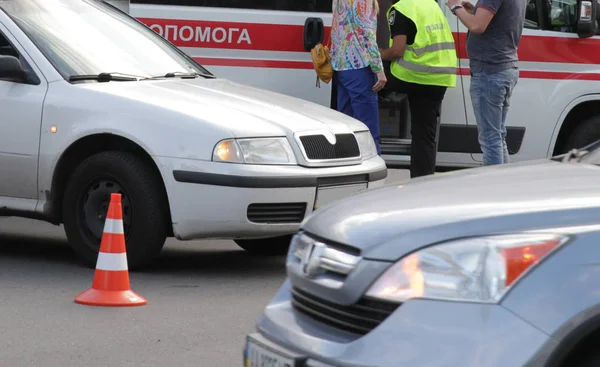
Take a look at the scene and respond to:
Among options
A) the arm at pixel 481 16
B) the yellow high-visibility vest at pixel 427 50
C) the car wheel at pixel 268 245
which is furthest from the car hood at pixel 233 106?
the yellow high-visibility vest at pixel 427 50

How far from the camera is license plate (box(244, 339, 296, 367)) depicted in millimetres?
3328

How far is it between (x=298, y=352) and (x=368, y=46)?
638 centimetres

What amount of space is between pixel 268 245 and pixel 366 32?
225 cm

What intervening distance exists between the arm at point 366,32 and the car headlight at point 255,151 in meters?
2.69

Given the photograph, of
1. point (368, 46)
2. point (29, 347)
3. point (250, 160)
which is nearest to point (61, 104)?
point (250, 160)

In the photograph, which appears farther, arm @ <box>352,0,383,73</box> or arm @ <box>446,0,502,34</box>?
arm @ <box>352,0,383,73</box>

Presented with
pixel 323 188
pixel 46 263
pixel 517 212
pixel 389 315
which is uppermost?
pixel 517 212

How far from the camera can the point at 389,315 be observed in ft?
10.2

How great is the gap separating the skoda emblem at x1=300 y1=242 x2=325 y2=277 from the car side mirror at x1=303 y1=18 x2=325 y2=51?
6.65 meters

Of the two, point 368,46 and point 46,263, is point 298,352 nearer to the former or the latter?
point 46,263

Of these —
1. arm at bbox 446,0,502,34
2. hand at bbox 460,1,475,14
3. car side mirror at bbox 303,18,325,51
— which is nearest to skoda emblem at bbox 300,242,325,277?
arm at bbox 446,0,502,34

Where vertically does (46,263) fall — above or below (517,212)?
below

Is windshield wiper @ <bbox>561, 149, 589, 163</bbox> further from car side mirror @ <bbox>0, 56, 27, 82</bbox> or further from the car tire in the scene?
car side mirror @ <bbox>0, 56, 27, 82</bbox>

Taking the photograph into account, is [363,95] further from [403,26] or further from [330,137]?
[330,137]
